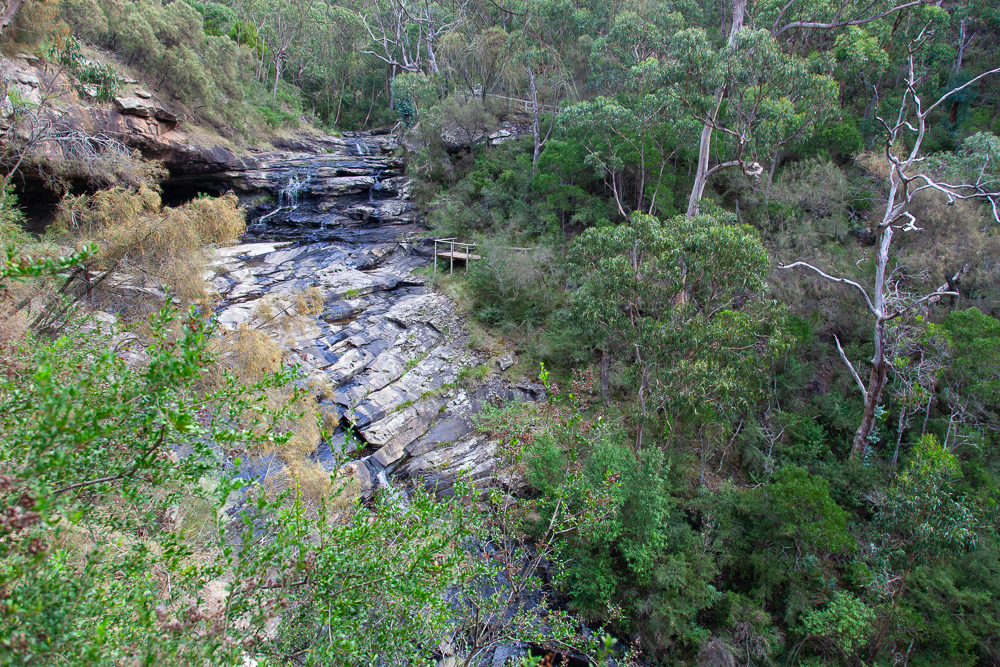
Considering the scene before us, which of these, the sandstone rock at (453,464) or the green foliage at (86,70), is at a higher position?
the green foliage at (86,70)

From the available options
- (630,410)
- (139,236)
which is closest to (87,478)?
(139,236)

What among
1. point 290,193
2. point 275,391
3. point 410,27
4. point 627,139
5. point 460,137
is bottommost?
point 275,391

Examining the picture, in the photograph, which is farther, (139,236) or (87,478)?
(139,236)

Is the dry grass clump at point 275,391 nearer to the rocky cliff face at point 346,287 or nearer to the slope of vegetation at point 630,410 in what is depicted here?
the slope of vegetation at point 630,410

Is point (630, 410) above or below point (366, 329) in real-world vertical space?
below

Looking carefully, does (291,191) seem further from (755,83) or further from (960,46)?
(960,46)

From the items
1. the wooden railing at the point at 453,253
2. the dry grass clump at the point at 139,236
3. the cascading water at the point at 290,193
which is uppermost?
the dry grass clump at the point at 139,236

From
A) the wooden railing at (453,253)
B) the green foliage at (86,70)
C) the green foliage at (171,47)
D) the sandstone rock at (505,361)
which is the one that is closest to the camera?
the green foliage at (86,70)

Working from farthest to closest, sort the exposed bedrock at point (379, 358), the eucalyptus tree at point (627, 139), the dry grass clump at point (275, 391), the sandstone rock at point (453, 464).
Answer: the eucalyptus tree at point (627, 139)
the exposed bedrock at point (379, 358)
the sandstone rock at point (453, 464)
the dry grass clump at point (275, 391)

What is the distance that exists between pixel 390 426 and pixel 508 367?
4.57m

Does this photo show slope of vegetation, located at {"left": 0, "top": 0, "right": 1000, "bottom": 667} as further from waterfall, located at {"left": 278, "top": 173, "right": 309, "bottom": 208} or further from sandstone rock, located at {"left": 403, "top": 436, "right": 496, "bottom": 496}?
waterfall, located at {"left": 278, "top": 173, "right": 309, "bottom": 208}

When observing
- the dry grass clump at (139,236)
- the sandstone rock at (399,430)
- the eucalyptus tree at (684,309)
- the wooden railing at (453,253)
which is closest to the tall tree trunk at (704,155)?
the eucalyptus tree at (684,309)

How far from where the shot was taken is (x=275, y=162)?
2812 cm

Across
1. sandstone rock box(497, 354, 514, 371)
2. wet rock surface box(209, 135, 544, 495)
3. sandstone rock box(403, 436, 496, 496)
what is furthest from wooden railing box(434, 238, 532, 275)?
sandstone rock box(403, 436, 496, 496)
